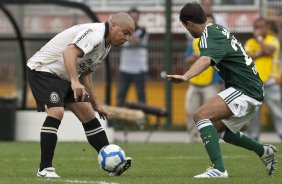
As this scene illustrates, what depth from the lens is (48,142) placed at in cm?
987

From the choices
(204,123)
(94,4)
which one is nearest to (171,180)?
(204,123)

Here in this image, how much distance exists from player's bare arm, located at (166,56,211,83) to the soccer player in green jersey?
Answer: 5 cm

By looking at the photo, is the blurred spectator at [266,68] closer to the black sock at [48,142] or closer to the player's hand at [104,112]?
the player's hand at [104,112]

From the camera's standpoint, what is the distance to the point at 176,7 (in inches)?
826

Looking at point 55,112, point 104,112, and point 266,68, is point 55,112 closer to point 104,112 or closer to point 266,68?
point 104,112

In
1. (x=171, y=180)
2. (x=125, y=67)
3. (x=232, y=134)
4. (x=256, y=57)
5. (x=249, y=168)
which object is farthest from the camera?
(x=125, y=67)

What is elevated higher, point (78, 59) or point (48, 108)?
point (78, 59)

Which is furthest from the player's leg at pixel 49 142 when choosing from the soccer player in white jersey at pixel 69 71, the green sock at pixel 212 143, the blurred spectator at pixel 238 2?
the blurred spectator at pixel 238 2

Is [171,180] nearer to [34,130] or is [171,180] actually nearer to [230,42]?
[230,42]

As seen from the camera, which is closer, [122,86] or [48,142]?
[48,142]

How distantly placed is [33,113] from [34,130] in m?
0.31

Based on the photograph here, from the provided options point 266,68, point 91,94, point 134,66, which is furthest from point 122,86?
point 91,94

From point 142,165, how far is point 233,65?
94.8 inches

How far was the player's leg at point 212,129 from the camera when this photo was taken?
381 inches
